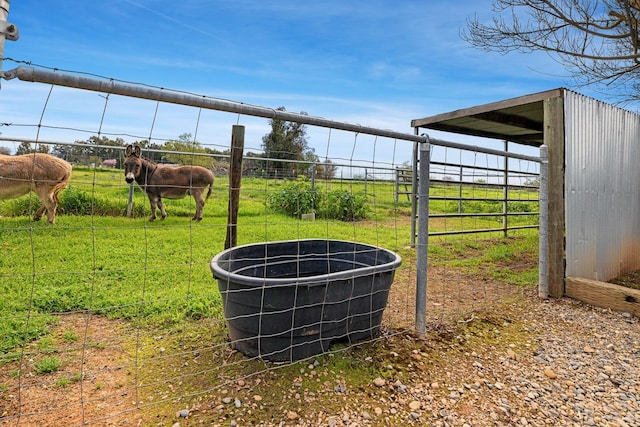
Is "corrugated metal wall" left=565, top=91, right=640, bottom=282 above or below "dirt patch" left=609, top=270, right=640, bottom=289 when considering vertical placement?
above

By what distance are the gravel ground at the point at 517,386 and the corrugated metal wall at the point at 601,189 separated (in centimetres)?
113

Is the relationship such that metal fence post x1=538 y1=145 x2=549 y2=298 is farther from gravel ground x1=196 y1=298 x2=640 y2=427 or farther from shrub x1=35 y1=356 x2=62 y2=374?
shrub x1=35 y1=356 x2=62 y2=374

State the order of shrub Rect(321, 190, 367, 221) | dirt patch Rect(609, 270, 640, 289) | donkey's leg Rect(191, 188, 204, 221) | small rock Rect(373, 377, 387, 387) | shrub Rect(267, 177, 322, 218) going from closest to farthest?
small rock Rect(373, 377, 387, 387) < dirt patch Rect(609, 270, 640, 289) < donkey's leg Rect(191, 188, 204, 221) < shrub Rect(267, 177, 322, 218) < shrub Rect(321, 190, 367, 221)

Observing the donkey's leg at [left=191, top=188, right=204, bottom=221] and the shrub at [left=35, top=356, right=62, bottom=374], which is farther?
the donkey's leg at [left=191, top=188, right=204, bottom=221]

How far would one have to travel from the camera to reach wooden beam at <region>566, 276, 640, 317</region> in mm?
2869

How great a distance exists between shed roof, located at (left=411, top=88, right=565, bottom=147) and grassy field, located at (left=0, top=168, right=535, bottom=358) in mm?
1451

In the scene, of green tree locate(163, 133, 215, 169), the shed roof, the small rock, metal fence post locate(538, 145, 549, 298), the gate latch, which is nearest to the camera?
the gate latch

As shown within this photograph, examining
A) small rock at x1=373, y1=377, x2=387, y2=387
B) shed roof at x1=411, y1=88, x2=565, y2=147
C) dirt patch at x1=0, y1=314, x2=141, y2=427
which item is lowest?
dirt patch at x1=0, y1=314, x2=141, y2=427

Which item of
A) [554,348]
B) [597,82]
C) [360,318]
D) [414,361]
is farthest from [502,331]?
[597,82]

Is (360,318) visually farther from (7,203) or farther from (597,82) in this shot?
(7,203)

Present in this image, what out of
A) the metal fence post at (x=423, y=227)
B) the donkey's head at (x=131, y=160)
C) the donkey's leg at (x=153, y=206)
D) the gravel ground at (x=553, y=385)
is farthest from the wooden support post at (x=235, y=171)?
the donkey's leg at (x=153, y=206)

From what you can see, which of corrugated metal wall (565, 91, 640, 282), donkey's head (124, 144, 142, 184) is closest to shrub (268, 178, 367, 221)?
corrugated metal wall (565, 91, 640, 282)

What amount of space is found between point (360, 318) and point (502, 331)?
46.5 inches

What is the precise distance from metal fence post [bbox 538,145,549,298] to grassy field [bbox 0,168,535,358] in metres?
1.43
